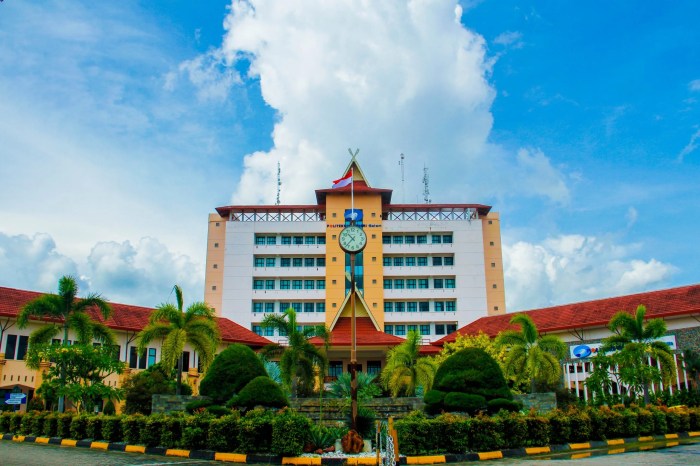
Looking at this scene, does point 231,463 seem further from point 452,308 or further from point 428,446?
point 452,308

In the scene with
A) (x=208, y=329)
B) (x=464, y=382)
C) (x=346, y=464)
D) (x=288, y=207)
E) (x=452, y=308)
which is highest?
(x=288, y=207)

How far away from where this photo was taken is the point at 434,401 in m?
20.6

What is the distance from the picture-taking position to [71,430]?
803 inches

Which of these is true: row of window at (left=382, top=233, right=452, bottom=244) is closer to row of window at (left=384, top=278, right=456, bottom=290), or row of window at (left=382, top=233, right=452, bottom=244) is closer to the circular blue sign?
row of window at (left=384, top=278, right=456, bottom=290)

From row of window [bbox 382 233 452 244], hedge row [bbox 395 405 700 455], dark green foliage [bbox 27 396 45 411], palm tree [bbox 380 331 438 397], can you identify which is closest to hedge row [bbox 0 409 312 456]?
hedge row [bbox 395 405 700 455]

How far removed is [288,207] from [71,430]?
40261 millimetres

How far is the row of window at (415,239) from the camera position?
59.2 metres

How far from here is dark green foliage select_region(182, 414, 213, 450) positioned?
17078mm

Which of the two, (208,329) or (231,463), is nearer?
(231,463)

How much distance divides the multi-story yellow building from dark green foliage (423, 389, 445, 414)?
1397 inches

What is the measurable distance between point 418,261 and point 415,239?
2135 mm

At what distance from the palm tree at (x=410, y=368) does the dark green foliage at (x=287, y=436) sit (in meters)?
15.8

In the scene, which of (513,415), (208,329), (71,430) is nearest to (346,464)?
(513,415)

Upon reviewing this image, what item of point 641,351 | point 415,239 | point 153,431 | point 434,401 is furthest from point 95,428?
point 415,239
